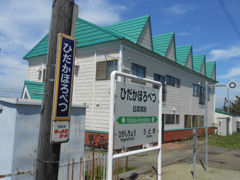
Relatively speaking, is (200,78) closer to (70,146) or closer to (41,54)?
(41,54)

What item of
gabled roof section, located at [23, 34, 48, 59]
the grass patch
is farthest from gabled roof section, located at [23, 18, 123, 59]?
the grass patch

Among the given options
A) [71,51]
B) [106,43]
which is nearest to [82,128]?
[71,51]

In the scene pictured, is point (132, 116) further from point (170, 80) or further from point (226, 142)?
point (226, 142)

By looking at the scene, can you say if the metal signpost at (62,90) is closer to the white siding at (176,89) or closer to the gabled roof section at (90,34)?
the gabled roof section at (90,34)

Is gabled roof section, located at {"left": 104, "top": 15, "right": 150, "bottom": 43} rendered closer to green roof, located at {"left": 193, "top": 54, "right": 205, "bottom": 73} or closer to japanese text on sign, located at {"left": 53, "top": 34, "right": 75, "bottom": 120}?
japanese text on sign, located at {"left": 53, "top": 34, "right": 75, "bottom": 120}

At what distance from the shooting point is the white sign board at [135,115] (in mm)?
4488

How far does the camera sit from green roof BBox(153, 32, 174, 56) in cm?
1711

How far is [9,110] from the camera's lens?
4992 millimetres

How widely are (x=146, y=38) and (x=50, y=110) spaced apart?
12444 millimetres

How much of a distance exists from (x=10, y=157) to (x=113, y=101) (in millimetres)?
2582

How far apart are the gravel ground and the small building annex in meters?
4.97

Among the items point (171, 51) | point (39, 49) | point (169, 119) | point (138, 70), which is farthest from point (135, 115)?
point (39, 49)

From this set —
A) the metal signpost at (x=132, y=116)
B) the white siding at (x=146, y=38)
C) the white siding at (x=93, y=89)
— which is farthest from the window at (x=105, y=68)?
the metal signpost at (x=132, y=116)

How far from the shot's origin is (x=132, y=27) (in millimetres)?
→ 15273
